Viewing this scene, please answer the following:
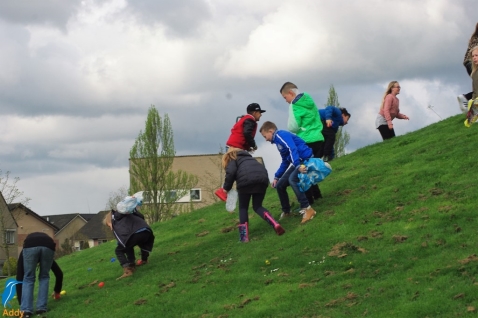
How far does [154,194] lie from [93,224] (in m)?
57.6

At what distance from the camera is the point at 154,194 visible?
58.2 m

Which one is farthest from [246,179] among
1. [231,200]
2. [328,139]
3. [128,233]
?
[328,139]

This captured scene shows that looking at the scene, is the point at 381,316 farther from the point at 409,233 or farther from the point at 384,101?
the point at 384,101

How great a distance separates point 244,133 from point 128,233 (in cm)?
320

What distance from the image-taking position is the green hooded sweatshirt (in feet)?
51.1

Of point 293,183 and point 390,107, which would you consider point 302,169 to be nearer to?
point 293,183

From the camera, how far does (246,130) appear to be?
1445 cm

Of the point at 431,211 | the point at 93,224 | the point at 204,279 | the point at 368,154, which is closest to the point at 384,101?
the point at 368,154

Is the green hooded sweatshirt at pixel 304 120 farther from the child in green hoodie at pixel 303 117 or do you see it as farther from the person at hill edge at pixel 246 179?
the person at hill edge at pixel 246 179

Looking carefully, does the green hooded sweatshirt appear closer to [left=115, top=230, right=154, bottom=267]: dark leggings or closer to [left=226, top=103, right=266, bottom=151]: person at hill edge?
[left=226, top=103, right=266, bottom=151]: person at hill edge

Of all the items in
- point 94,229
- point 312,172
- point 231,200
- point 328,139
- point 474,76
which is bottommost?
point 231,200

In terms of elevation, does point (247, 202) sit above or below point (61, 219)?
below

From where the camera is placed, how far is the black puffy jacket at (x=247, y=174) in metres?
13.6

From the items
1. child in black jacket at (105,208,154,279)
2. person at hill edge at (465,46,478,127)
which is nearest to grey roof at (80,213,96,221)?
person at hill edge at (465,46,478,127)
